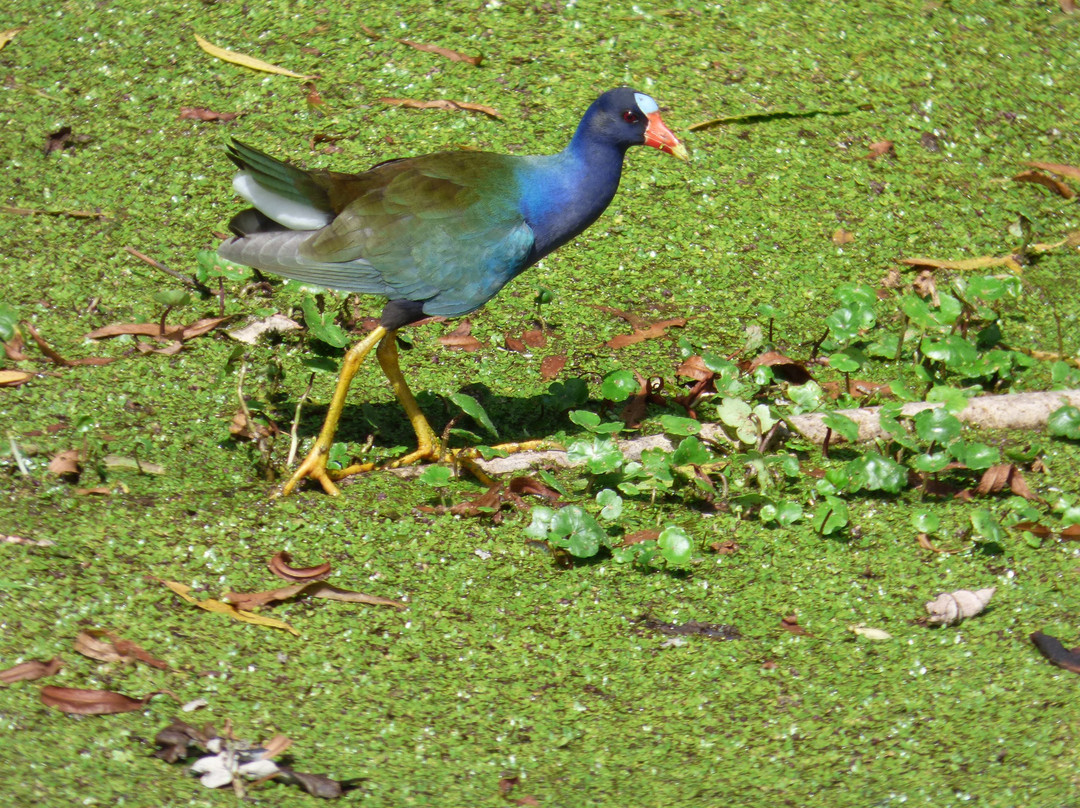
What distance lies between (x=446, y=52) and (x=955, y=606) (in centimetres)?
393

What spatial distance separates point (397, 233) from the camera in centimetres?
416

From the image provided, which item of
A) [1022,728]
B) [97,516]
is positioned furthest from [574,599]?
[97,516]

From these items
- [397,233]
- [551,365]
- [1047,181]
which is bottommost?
[551,365]

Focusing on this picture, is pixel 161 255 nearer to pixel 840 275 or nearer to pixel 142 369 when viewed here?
pixel 142 369

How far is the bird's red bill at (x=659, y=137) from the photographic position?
444cm

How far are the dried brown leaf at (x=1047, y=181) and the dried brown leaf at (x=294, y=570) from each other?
4.14 meters

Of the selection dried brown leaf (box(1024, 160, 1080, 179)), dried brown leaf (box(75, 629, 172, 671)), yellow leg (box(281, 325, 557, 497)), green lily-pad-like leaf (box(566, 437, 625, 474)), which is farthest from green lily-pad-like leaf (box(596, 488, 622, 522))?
dried brown leaf (box(1024, 160, 1080, 179))

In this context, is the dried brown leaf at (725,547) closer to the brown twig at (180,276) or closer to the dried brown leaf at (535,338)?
the dried brown leaf at (535,338)

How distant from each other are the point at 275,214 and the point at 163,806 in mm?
2230

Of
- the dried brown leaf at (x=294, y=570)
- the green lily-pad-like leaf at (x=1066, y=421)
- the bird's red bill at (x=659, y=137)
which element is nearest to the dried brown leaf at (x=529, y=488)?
the dried brown leaf at (x=294, y=570)

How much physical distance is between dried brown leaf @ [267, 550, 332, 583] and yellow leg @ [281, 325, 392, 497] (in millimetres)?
421

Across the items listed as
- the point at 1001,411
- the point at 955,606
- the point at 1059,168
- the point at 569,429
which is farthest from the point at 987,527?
the point at 1059,168

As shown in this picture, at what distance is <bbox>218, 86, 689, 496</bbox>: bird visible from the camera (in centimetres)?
414

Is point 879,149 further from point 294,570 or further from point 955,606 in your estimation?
point 294,570
